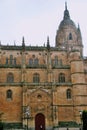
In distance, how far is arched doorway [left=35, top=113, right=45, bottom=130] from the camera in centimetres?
6856

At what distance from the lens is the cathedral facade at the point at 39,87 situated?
6844 cm

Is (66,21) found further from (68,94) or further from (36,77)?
(68,94)

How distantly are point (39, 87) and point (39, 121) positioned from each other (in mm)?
7147

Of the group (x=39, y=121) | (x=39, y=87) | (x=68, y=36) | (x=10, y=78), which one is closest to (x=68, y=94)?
(x=39, y=87)

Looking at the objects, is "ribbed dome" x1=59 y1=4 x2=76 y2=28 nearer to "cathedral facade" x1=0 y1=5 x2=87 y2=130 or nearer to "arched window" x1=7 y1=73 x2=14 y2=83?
"cathedral facade" x1=0 y1=5 x2=87 y2=130

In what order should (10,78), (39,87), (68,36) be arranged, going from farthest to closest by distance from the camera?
(68,36)
(10,78)
(39,87)

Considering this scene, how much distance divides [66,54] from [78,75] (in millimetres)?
11624

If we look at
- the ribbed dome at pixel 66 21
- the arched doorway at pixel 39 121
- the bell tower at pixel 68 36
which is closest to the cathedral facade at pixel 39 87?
the arched doorway at pixel 39 121

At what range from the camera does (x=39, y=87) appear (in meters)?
69.7

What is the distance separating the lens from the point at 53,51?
82.9 metres

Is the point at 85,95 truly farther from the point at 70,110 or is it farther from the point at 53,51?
the point at 53,51

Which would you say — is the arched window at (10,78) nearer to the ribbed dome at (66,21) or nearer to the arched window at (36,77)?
the arched window at (36,77)

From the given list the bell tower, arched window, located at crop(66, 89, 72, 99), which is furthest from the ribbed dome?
arched window, located at crop(66, 89, 72, 99)

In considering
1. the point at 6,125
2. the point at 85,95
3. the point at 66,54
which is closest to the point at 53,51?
the point at 66,54
